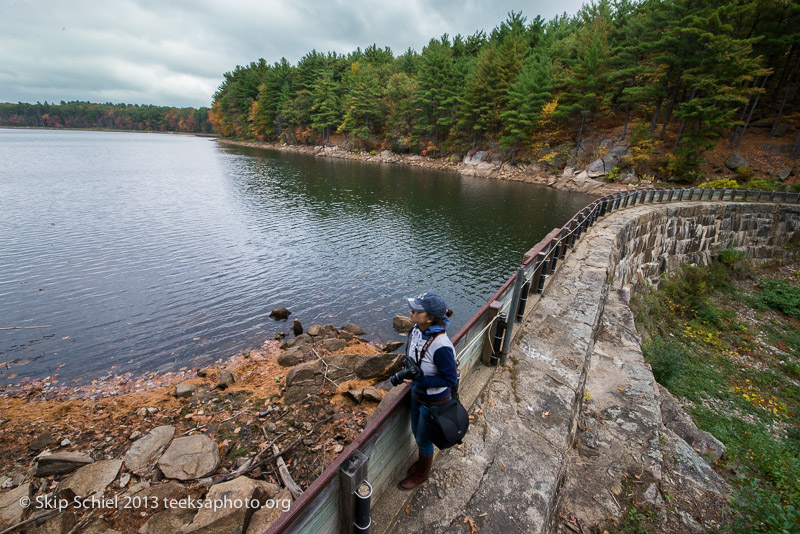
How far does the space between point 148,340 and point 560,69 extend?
5579cm

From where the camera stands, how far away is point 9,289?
13.8 meters

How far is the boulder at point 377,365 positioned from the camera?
9.66 metres

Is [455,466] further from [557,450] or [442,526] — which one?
[557,450]

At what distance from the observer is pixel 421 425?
3166 millimetres

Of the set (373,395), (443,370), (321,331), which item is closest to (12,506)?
(373,395)

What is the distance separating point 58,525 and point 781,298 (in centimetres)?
2505

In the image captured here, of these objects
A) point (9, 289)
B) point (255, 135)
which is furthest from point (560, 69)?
point (255, 135)

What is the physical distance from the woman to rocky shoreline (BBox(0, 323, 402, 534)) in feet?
11.2

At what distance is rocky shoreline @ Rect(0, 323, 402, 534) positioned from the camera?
5242mm

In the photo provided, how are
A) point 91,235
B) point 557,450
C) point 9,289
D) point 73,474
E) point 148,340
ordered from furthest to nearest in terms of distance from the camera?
point 91,235 → point 9,289 → point 148,340 → point 73,474 → point 557,450

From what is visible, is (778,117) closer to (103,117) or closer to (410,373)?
(410,373)

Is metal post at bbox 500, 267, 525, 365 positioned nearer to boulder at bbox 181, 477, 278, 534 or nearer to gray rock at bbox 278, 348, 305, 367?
boulder at bbox 181, 477, 278, 534

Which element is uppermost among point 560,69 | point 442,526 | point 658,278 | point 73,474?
point 560,69

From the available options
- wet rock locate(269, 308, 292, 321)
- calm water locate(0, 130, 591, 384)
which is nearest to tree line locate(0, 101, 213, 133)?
calm water locate(0, 130, 591, 384)
